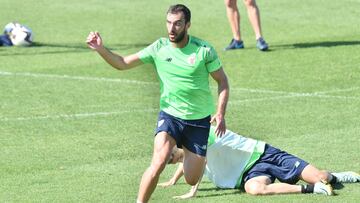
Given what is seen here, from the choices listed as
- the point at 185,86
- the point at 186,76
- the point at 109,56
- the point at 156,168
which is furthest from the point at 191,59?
the point at 156,168

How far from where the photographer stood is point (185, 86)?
11.4m

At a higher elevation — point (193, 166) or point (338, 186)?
point (193, 166)

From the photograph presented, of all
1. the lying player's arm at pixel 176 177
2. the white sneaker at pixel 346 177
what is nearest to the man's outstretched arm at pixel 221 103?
the lying player's arm at pixel 176 177

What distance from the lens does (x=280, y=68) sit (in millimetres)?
20750

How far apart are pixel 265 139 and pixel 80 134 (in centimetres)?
265

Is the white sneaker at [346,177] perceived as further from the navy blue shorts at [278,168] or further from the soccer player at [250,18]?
the soccer player at [250,18]

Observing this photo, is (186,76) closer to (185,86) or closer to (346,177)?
(185,86)

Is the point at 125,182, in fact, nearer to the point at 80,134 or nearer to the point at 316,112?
the point at 80,134

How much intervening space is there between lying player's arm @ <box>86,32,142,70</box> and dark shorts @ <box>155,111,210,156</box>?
0.63 metres

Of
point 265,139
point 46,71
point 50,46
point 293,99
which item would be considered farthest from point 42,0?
point 265,139

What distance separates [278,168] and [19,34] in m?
12.7

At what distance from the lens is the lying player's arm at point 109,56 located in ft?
36.4

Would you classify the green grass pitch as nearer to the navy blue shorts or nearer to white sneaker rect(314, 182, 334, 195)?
white sneaker rect(314, 182, 334, 195)

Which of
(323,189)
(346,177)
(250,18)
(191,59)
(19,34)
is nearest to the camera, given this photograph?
(191,59)
